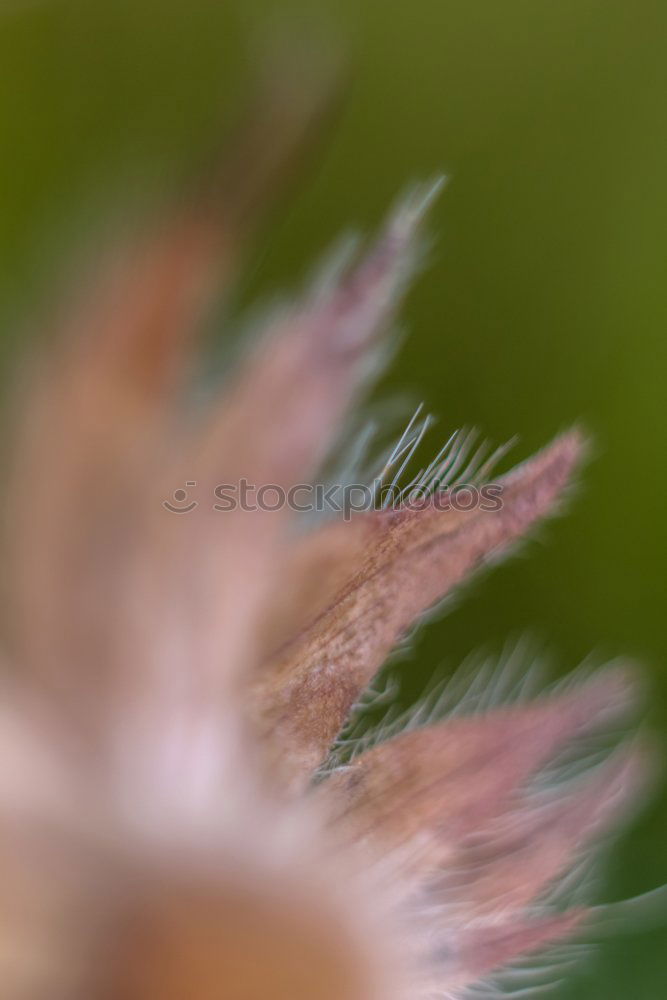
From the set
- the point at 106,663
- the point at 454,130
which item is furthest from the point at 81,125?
the point at 106,663

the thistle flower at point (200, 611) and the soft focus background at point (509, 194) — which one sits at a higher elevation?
the soft focus background at point (509, 194)

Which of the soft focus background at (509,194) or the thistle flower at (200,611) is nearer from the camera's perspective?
the thistle flower at (200,611)

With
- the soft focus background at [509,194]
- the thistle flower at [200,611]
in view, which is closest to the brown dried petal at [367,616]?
the thistle flower at [200,611]

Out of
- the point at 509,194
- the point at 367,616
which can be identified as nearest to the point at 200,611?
the point at 367,616

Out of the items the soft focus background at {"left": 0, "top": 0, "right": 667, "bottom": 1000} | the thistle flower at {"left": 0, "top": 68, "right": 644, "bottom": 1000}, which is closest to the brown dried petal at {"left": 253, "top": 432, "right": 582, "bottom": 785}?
the thistle flower at {"left": 0, "top": 68, "right": 644, "bottom": 1000}

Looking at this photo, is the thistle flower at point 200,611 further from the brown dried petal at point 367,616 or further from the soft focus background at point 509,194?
the soft focus background at point 509,194
